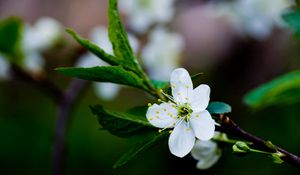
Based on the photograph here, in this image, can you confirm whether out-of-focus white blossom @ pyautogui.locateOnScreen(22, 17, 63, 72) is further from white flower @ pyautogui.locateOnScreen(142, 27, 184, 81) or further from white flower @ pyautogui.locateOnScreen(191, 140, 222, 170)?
white flower @ pyautogui.locateOnScreen(191, 140, 222, 170)

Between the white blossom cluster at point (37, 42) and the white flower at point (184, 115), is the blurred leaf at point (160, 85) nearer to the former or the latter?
the white flower at point (184, 115)

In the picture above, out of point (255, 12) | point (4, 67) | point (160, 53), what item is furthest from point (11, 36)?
point (255, 12)

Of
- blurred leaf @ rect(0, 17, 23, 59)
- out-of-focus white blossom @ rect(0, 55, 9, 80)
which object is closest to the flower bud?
blurred leaf @ rect(0, 17, 23, 59)

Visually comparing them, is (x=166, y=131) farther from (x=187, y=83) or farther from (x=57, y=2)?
(x=57, y=2)

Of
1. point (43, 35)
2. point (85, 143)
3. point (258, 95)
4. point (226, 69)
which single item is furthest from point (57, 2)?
point (258, 95)

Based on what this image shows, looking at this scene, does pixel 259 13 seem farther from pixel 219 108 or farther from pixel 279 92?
pixel 219 108

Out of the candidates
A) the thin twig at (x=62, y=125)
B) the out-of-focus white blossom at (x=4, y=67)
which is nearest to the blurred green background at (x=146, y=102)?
the thin twig at (x=62, y=125)
